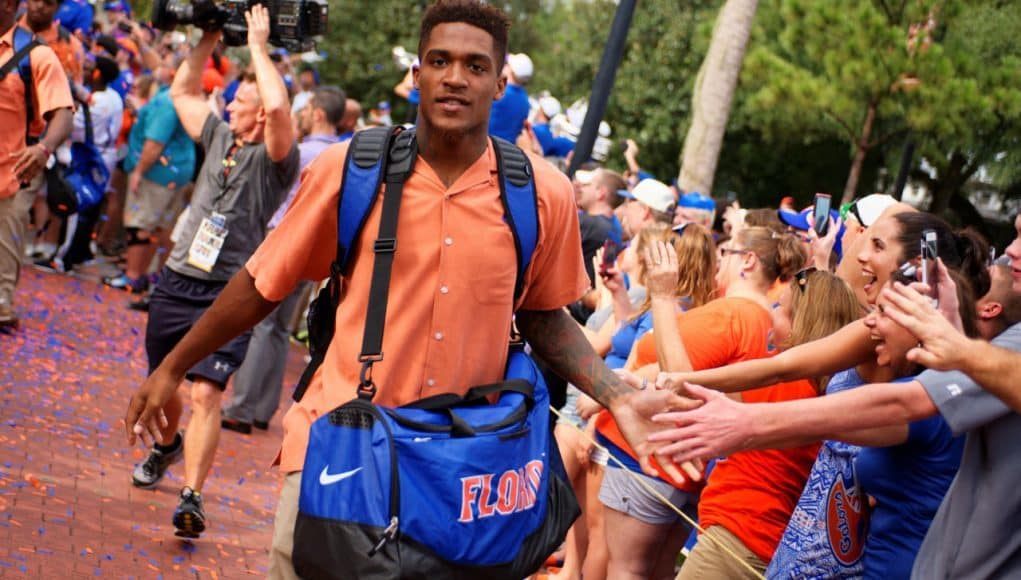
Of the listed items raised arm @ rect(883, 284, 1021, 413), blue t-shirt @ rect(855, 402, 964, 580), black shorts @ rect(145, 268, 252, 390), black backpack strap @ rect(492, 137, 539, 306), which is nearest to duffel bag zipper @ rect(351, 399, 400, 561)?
black backpack strap @ rect(492, 137, 539, 306)

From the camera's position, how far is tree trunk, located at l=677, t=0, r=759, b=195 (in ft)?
49.0

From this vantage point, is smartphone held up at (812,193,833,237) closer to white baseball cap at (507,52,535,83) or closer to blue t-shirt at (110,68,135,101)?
white baseball cap at (507,52,535,83)

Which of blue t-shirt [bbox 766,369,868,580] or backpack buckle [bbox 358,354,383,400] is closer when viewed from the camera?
backpack buckle [bbox 358,354,383,400]

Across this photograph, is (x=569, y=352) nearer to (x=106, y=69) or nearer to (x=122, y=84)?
(x=106, y=69)

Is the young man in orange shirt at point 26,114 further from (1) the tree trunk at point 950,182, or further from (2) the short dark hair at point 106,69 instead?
(1) the tree trunk at point 950,182

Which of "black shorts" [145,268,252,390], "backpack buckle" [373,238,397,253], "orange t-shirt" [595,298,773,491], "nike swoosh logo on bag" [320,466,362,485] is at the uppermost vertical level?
"backpack buckle" [373,238,397,253]

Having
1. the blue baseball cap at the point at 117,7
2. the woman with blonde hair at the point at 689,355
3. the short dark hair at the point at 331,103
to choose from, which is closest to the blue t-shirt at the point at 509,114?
the short dark hair at the point at 331,103

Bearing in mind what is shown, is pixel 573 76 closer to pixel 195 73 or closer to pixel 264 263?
pixel 195 73

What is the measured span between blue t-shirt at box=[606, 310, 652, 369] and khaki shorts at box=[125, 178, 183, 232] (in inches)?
310

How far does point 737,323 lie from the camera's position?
232 inches

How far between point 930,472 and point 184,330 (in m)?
4.35

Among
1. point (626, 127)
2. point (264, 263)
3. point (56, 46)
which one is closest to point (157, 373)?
point (264, 263)

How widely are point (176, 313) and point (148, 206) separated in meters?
7.04

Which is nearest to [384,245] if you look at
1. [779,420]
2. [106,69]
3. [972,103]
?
[779,420]
